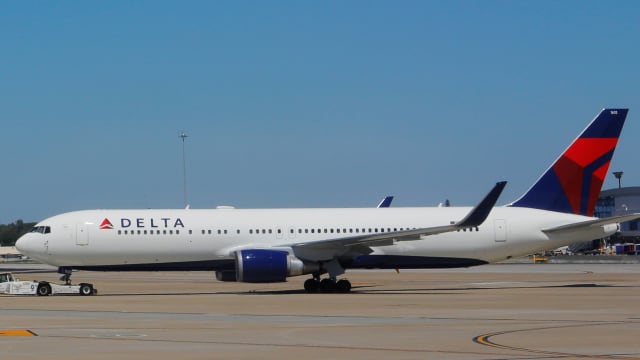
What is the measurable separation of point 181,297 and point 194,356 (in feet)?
64.3

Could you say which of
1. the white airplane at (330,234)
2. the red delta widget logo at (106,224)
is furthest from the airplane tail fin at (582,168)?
the red delta widget logo at (106,224)

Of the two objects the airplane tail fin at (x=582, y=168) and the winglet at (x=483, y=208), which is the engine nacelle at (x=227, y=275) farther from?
the airplane tail fin at (x=582, y=168)

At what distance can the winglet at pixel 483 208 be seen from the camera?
117ft

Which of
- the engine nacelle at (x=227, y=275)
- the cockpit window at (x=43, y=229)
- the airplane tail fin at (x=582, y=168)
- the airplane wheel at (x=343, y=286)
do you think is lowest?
the airplane wheel at (x=343, y=286)

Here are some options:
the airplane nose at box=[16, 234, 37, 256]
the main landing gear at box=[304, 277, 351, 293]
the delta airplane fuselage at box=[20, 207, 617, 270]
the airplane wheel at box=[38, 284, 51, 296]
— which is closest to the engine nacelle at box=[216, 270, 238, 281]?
the delta airplane fuselage at box=[20, 207, 617, 270]

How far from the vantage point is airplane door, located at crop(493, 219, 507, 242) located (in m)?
40.2

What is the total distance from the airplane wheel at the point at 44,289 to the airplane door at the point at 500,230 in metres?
16.9

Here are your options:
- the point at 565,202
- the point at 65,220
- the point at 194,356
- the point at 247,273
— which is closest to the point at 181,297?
the point at 247,273

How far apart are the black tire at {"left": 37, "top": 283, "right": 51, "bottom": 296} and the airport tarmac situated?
0.76 meters

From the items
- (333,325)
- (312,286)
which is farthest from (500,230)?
(333,325)

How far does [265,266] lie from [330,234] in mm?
3796

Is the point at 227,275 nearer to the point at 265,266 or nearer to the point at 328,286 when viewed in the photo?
the point at 265,266

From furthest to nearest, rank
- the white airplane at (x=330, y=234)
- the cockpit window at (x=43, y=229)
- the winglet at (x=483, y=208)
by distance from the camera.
Answer: the cockpit window at (x=43, y=229) < the white airplane at (x=330, y=234) < the winglet at (x=483, y=208)

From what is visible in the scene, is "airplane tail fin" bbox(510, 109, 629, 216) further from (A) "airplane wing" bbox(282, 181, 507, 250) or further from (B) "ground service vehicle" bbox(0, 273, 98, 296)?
(B) "ground service vehicle" bbox(0, 273, 98, 296)
